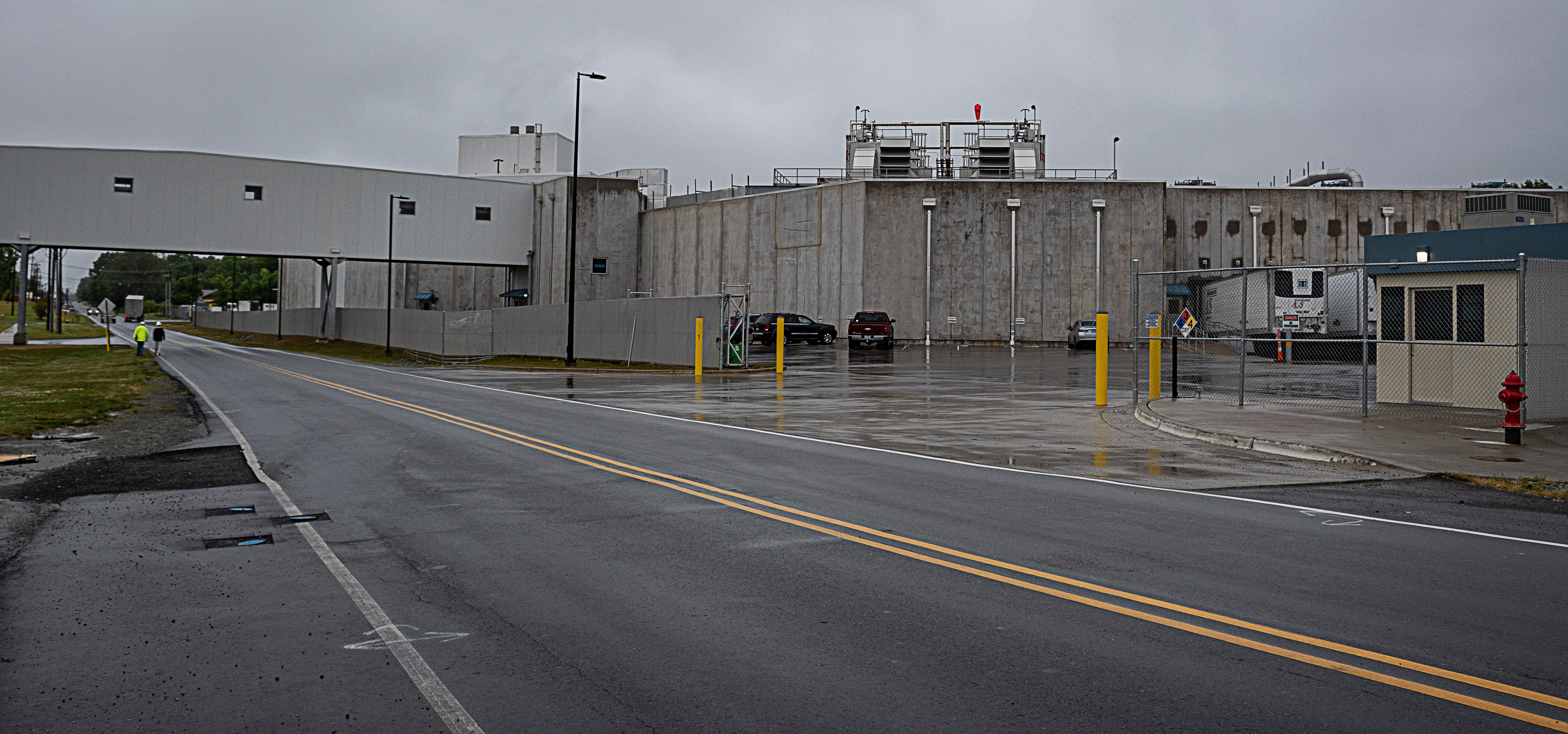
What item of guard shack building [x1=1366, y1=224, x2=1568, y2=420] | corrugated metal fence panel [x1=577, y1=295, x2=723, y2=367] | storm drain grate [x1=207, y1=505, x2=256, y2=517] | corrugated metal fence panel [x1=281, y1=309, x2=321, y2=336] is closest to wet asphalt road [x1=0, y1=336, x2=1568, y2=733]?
storm drain grate [x1=207, y1=505, x2=256, y2=517]

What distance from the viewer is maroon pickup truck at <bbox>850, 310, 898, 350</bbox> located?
49125 mm

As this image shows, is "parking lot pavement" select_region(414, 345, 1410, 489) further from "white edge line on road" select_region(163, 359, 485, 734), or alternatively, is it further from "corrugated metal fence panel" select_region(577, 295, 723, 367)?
"white edge line on road" select_region(163, 359, 485, 734)

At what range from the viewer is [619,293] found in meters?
65.8

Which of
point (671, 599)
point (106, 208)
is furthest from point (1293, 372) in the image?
point (106, 208)

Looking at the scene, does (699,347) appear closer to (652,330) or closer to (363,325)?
(652,330)

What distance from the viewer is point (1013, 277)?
5412cm

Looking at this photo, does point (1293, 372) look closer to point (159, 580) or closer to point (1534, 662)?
point (1534, 662)

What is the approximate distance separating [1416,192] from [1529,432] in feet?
161

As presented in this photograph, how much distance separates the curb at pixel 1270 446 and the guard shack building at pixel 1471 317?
3.81m

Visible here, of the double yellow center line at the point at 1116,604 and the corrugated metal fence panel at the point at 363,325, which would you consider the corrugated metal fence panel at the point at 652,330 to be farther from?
the corrugated metal fence panel at the point at 363,325

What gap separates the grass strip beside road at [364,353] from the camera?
128ft

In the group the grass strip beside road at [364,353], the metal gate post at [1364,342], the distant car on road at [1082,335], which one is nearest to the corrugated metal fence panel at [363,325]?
the grass strip beside road at [364,353]

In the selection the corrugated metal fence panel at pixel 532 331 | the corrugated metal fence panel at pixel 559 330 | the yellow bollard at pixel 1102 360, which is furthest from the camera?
the corrugated metal fence panel at pixel 532 331

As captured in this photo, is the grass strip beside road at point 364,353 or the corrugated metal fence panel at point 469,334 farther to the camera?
the corrugated metal fence panel at point 469,334
